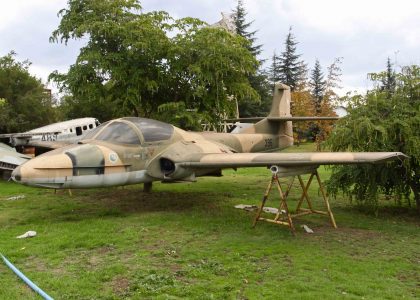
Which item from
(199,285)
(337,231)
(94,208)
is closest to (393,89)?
(337,231)

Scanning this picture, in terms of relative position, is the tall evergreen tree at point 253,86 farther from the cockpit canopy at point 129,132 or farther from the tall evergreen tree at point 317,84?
the cockpit canopy at point 129,132

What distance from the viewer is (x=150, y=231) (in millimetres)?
8461

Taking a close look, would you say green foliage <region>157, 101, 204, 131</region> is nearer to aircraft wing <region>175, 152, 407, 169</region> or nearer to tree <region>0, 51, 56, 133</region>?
aircraft wing <region>175, 152, 407, 169</region>

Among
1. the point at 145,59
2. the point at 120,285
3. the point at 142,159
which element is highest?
the point at 145,59

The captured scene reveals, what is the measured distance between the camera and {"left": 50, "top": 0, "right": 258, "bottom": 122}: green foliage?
14.5 meters

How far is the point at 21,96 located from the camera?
27.6 meters

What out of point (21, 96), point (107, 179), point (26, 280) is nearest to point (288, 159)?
point (107, 179)

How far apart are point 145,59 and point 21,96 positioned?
54.0 ft

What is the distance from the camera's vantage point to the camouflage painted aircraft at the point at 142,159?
8398 mm

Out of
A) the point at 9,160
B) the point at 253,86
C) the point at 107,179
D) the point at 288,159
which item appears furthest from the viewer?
the point at 253,86

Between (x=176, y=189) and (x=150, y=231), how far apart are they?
5.65m

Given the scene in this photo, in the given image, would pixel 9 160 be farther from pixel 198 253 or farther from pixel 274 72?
pixel 274 72

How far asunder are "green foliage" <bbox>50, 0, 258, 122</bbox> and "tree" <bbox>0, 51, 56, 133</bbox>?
1297 cm

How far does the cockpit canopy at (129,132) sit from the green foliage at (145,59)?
4.24m
